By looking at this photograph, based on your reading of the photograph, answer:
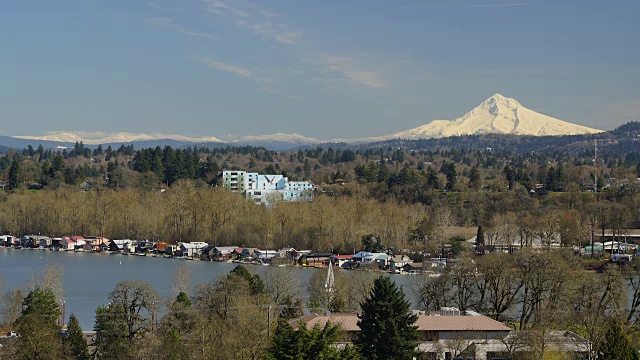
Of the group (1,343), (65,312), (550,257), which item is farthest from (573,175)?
(1,343)

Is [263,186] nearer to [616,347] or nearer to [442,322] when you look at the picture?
[442,322]

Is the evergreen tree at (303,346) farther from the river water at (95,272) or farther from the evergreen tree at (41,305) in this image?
the river water at (95,272)

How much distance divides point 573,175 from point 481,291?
2895 centimetres

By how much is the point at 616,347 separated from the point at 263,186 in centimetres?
3405

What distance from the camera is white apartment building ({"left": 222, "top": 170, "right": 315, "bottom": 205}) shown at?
3988cm

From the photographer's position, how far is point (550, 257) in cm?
1498

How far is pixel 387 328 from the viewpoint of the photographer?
9789 millimetres

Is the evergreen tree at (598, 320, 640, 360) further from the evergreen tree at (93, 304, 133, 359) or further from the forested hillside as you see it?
the forested hillside

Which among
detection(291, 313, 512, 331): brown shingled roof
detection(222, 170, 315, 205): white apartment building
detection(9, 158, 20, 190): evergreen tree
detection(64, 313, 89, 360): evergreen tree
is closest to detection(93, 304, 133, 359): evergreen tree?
detection(64, 313, 89, 360): evergreen tree

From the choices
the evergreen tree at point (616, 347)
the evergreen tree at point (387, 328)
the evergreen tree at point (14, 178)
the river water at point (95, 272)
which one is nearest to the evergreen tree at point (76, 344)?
the river water at point (95, 272)

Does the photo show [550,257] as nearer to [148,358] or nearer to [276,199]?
[148,358]

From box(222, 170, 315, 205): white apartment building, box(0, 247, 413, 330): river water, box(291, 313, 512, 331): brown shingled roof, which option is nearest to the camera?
box(291, 313, 512, 331): brown shingled roof

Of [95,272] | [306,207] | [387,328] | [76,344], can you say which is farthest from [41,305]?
[306,207]

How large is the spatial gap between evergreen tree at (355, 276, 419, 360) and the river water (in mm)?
5319
